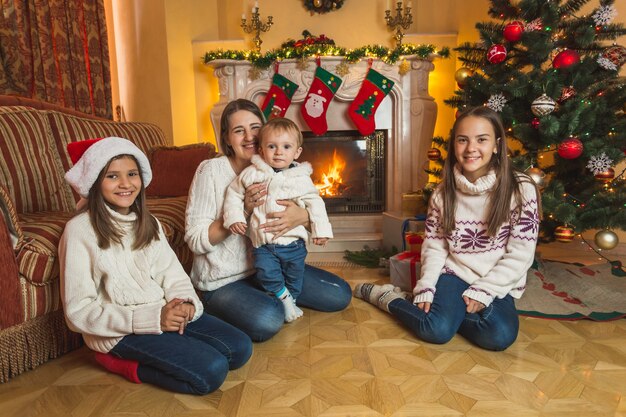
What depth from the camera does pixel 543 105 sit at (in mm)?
2029

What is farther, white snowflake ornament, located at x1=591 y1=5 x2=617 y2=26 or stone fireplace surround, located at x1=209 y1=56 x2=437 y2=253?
stone fireplace surround, located at x1=209 y1=56 x2=437 y2=253

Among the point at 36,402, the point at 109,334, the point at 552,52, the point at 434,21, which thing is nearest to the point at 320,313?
the point at 109,334

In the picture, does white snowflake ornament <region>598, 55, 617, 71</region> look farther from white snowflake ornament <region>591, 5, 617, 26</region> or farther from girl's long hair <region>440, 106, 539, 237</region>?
girl's long hair <region>440, 106, 539, 237</region>

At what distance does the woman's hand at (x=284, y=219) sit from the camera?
165 cm

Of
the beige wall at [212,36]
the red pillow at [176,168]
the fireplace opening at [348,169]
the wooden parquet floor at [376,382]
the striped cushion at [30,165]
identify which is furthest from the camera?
the fireplace opening at [348,169]

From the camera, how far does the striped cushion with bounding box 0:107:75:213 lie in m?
1.92

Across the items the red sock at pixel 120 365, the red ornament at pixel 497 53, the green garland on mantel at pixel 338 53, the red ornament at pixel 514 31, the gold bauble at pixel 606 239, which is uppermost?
the green garland on mantel at pixel 338 53

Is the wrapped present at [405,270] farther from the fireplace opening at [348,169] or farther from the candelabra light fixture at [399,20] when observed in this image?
the candelabra light fixture at [399,20]

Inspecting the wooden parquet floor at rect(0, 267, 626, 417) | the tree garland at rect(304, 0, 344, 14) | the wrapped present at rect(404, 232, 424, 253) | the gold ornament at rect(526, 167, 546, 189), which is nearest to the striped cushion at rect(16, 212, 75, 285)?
the wooden parquet floor at rect(0, 267, 626, 417)

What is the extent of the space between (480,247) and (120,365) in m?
1.35

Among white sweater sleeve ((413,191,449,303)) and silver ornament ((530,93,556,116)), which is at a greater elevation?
silver ornament ((530,93,556,116))

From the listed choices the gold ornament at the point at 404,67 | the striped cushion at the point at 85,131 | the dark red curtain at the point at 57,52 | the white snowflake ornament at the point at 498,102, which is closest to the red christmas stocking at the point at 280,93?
the gold ornament at the point at 404,67

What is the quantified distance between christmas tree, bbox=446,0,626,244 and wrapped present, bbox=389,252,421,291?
0.66 m

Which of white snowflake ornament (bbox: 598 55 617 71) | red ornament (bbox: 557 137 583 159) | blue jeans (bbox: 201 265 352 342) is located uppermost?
white snowflake ornament (bbox: 598 55 617 71)
